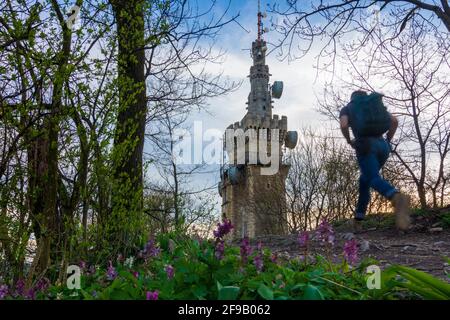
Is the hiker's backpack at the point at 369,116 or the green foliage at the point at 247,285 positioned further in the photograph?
the green foliage at the point at 247,285

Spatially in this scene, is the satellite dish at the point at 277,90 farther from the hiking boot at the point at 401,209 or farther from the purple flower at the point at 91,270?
the purple flower at the point at 91,270

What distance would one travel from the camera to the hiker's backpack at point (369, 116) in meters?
1.58

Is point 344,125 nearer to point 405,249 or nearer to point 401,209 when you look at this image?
point 401,209

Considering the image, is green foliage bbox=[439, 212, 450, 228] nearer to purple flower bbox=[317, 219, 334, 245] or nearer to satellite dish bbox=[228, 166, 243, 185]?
purple flower bbox=[317, 219, 334, 245]

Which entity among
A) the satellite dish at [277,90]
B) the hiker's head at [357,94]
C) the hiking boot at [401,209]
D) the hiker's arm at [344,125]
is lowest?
the hiking boot at [401,209]

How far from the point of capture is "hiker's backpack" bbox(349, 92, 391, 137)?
1.58m

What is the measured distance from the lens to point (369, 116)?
1588mm

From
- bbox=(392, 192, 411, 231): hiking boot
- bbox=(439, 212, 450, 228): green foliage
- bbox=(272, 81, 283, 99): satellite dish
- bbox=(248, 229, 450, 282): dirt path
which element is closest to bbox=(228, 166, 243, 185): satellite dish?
bbox=(272, 81, 283, 99): satellite dish

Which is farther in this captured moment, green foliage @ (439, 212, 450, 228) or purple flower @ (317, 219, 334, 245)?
green foliage @ (439, 212, 450, 228)

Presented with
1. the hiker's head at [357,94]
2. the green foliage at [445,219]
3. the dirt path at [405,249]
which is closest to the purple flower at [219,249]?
the hiker's head at [357,94]

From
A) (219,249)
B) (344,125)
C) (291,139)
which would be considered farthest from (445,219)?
(344,125)

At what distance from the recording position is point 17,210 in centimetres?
319

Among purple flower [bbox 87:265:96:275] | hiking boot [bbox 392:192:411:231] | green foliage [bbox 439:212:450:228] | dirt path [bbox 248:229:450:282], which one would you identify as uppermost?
green foliage [bbox 439:212:450:228]
